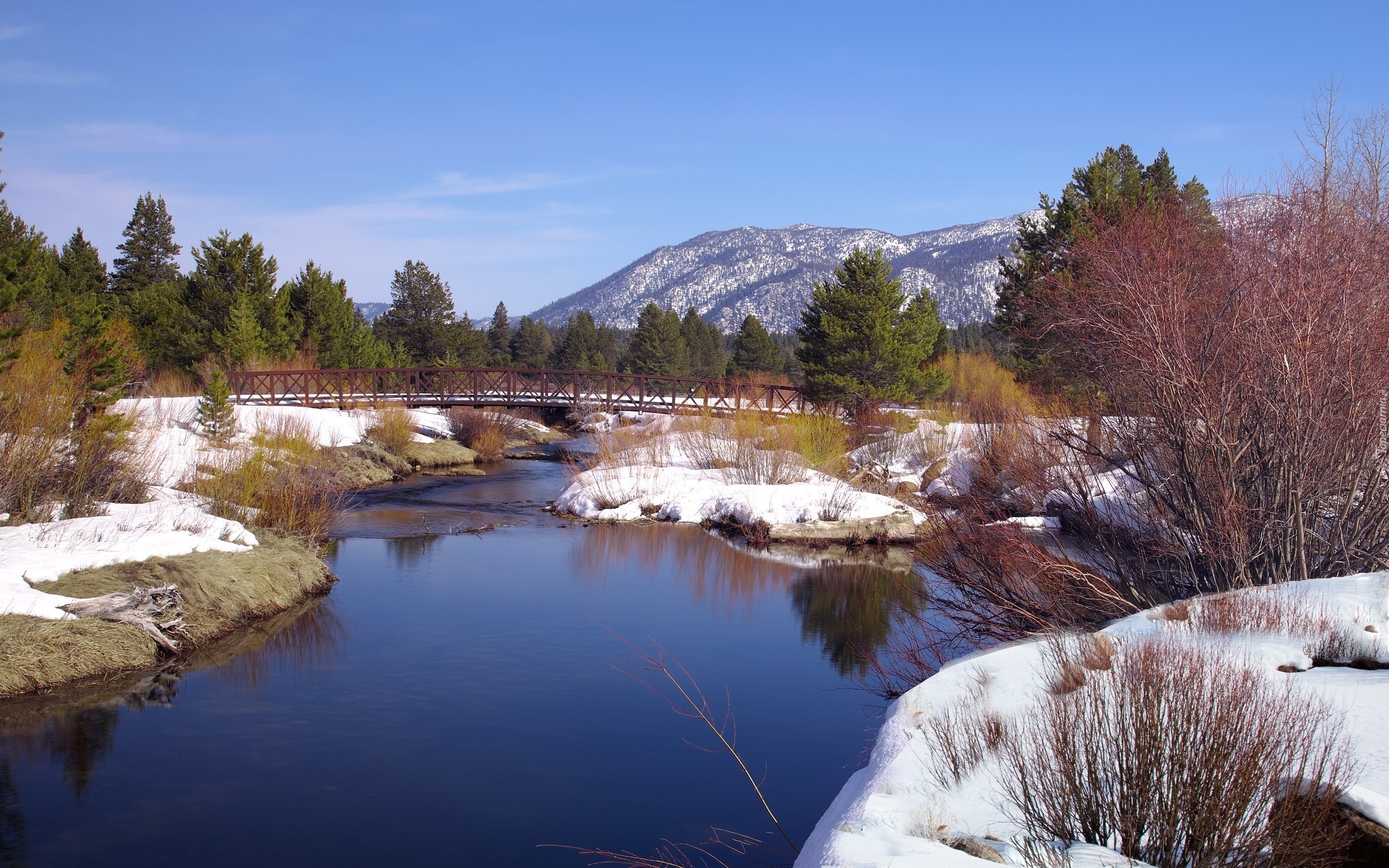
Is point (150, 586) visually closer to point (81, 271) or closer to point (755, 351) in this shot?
point (81, 271)

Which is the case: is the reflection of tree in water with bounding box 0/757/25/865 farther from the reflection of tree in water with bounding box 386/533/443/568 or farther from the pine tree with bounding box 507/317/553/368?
the pine tree with bounding box 507/317/553/368

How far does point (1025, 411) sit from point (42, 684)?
50.6ft

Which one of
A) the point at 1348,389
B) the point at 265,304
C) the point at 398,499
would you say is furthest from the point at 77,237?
the point at 1348,389

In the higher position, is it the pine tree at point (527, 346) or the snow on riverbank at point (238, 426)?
the pine tree at point (527, 346)

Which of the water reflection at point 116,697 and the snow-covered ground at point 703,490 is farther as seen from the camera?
the snow-covered ground at point 703,490

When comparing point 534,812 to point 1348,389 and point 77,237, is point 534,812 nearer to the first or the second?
point 1348,389

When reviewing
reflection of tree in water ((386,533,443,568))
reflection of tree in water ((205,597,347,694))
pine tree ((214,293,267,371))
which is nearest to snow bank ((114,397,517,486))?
reflection of tree in water ((386,533,443,568))

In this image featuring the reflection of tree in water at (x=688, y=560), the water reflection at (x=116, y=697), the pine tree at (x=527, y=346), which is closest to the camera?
the water reflection at (x=116, y=697)

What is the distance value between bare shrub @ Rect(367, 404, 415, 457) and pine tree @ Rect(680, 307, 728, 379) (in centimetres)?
4699

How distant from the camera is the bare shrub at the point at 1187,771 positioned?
193 inches

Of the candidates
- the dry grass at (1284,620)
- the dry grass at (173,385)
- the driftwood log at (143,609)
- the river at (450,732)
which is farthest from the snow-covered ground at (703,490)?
the dry grass at (173,385)

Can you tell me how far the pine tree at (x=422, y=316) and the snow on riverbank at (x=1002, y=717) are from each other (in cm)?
6178

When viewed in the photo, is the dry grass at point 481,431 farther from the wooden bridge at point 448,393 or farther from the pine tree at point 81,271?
the pine tree at point 81,271

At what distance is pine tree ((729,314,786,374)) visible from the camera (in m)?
69.2
